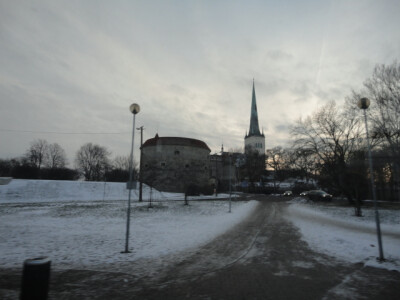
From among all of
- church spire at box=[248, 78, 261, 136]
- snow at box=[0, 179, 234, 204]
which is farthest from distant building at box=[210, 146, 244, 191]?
church spire at box=[248, 78, 261, 136]

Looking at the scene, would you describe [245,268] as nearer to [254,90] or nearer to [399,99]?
[399,99]

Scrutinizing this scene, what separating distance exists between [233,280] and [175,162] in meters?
52.9

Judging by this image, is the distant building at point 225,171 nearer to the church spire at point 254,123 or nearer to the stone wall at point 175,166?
the stone wall at point 175,166

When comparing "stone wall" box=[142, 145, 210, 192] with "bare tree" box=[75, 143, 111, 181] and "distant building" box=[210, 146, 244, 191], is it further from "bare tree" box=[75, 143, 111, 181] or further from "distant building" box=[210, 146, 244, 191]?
"bare tree" box=[75, 143, 111, 181]

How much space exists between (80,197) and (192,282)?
35313 mm

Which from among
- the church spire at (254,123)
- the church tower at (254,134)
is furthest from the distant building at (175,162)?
the church spire at (254,123)

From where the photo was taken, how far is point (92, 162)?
8475 cm

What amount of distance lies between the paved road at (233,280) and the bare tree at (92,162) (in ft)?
270

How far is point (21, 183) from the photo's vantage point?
3550cm

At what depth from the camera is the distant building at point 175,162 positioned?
55719 millimetres

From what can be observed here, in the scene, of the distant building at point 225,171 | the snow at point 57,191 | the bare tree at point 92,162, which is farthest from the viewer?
the bare tree at point 92,162

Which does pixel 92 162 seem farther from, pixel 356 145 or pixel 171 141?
pixel 356 145

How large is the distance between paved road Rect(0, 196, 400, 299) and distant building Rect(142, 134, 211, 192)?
48.6 meters

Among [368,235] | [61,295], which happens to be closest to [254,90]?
[368,235]
